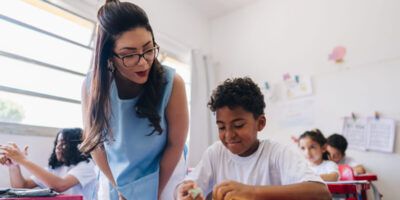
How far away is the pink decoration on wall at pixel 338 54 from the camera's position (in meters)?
2.70

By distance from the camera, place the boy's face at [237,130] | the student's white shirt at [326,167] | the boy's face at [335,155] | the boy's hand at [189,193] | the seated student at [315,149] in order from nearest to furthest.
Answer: the boy's hand at [189,193]
the boy's face at [237,130]
the student's white shirt at [326,167]
the seated student at [315,149]
the boy's face at [335,155]

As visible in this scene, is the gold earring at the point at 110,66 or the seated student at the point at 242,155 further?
the gold earring at the point at 110,66

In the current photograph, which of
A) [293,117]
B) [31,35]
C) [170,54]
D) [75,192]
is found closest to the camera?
Result: [75,192]

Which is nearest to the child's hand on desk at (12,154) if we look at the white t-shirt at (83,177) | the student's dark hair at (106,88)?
the white t-shirt at (83,177)

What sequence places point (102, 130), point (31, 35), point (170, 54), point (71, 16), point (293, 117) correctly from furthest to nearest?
point (170, 54) → point (293, 117) → point (71, 16) → point (31, 35) → point (102, 130)

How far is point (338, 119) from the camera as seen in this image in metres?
2.66

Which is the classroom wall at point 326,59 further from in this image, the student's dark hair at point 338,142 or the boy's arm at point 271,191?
the boy's arm at point 271,191

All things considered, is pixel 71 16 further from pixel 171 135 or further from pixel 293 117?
pixel 293 117

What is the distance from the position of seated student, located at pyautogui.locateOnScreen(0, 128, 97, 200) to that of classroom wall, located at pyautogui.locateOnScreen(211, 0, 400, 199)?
183 cm

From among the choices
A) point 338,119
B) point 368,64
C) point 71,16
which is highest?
point 71,16

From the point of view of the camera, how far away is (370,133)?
248 centimetres

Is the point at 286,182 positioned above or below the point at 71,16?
below

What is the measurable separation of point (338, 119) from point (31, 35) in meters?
2.49

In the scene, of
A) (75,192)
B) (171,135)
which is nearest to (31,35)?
(75,192)
